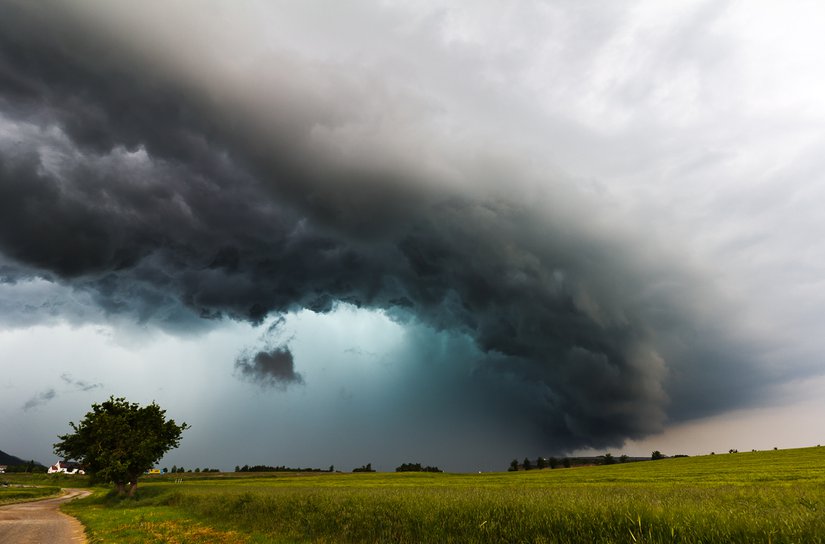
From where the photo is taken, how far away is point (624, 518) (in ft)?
40.5

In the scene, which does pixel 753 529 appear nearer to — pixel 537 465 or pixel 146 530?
pixel 146 530

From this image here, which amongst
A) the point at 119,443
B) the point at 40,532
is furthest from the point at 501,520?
the point at 119,443

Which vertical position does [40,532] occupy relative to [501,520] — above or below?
below

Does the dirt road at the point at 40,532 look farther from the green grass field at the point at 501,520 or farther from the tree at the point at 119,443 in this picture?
the tree at the point at 119,443

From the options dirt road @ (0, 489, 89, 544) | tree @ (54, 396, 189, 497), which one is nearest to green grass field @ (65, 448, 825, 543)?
dirt road @ (0, 489, 89, 544)

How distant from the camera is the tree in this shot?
5734cm

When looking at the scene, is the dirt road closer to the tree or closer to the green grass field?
the green grass field

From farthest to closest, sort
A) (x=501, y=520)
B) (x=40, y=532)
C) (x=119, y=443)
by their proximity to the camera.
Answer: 1. (x=119, y=443)
2. (x=40, y=532)
3. (x=501, y=520)

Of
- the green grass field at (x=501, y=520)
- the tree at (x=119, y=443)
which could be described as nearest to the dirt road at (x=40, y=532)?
the green grass field at (x=501, y=520)

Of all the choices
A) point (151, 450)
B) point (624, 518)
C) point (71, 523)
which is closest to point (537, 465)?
point (151, 450)

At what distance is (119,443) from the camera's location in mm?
59844

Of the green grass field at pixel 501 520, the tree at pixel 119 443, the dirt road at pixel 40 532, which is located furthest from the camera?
the tree at pixel 119 443

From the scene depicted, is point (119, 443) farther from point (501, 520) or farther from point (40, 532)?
point (501, 520)

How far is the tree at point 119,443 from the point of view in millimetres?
57344
